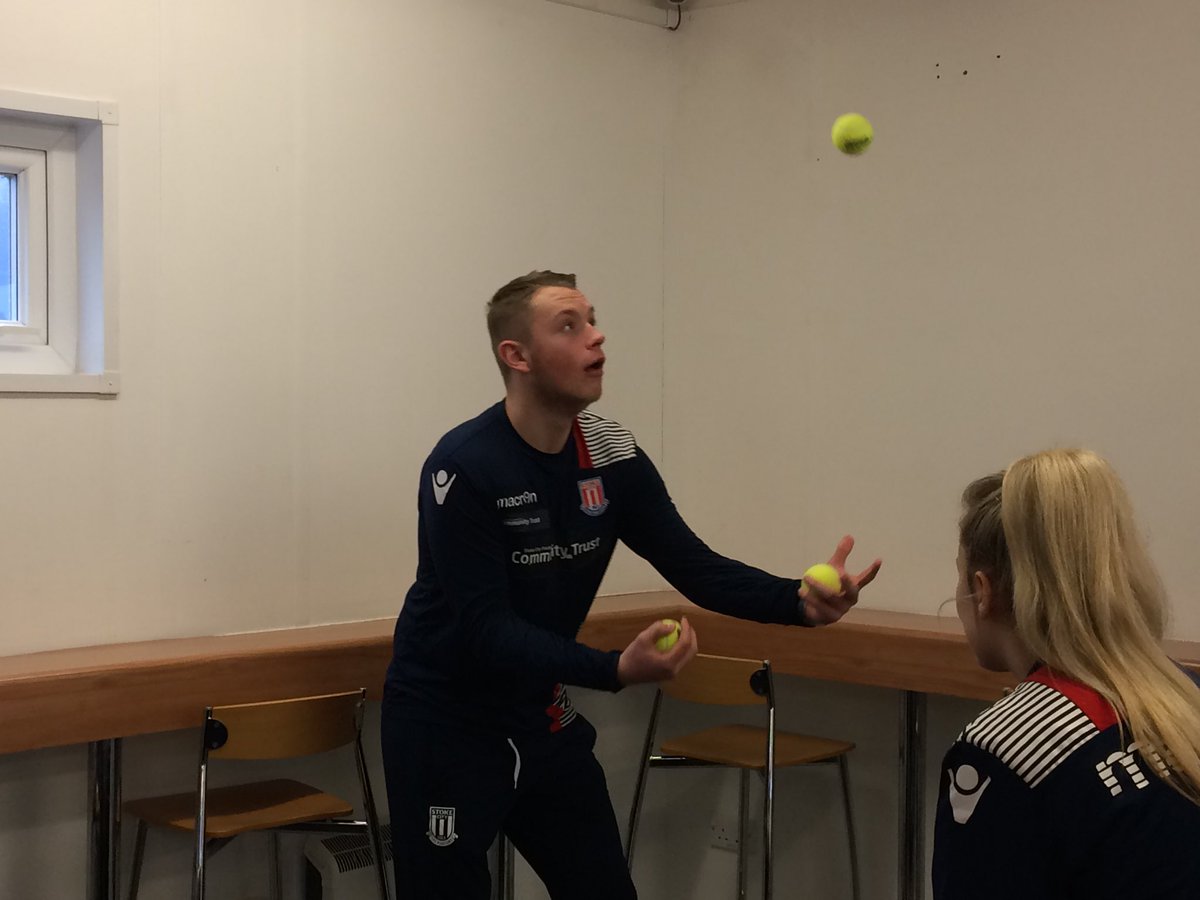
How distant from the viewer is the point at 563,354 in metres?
2.38

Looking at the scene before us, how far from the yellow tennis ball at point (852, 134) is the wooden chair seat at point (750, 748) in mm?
1539

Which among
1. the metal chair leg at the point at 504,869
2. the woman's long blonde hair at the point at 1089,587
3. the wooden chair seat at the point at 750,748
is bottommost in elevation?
the metal chair leg at the point at 504,869

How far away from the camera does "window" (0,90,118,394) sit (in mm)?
2910

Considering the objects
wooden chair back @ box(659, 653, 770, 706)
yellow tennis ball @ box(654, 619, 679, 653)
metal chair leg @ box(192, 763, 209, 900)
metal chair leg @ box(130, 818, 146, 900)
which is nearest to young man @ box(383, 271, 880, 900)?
yellow tennis ball @ box(654, 619, 679, 653)

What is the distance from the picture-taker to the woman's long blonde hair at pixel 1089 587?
4.41 feet

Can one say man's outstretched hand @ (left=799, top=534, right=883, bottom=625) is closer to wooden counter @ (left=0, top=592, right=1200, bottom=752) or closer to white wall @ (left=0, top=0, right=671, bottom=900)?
wooden counter @ (left=0, top=592, right=1200, bottom=752)

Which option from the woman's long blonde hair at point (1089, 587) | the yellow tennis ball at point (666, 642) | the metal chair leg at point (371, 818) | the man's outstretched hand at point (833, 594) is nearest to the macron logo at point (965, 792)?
the woman's long blonde hair at point (1089, 587)

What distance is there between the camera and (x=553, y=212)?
3.75 meters

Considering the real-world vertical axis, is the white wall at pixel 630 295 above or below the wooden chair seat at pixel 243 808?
above

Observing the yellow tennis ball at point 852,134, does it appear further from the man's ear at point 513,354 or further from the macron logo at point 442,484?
the macron logo at point 442,484

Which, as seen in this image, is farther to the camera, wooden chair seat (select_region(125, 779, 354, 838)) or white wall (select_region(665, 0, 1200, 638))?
white wall (select_region(665, 0, 1200, 638))

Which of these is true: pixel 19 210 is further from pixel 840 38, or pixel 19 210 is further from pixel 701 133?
pixel 840 38

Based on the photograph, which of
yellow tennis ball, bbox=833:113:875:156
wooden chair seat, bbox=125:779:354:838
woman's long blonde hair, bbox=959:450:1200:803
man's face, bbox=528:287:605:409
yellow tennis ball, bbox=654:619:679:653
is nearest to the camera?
woman's long blonde hair, bbox=959:450:1200:803

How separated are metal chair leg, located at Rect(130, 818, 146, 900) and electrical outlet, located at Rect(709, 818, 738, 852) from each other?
176cm
